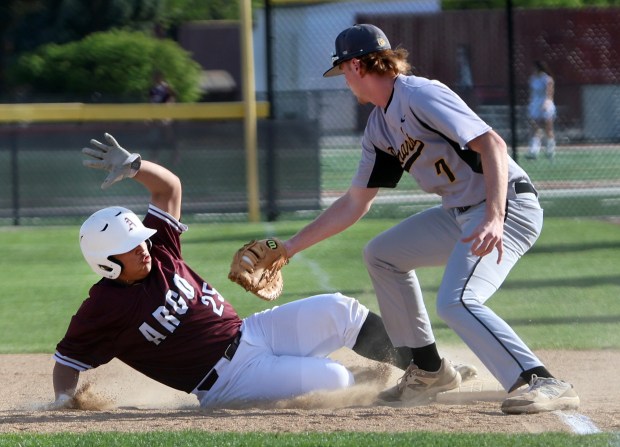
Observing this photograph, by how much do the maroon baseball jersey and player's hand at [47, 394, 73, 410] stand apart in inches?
9.4

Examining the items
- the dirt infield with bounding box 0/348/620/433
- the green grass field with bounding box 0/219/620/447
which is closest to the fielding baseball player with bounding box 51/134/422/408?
the dirt infield with bounding box 0/348/620/433

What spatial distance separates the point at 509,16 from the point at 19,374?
8.78 m

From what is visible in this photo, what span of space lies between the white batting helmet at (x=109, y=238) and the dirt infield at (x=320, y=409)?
2.27 feet

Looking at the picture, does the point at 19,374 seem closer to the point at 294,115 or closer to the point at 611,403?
the point at 611,403

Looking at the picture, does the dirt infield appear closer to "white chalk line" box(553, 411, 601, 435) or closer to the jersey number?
"white chalk line" box(553, 411, 601, 435)

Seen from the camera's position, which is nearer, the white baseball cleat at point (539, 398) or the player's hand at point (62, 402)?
the white baseball cleat at point (539, 398)

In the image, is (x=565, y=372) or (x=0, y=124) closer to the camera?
(x=565, y=372)

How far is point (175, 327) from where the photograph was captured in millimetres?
5023

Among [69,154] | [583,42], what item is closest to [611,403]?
[69,154]

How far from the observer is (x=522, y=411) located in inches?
181

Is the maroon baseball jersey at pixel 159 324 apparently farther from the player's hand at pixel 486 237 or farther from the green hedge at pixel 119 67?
the green hedge at pixel 119 67

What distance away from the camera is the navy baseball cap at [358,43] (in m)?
4.90

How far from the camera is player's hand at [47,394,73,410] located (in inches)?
204

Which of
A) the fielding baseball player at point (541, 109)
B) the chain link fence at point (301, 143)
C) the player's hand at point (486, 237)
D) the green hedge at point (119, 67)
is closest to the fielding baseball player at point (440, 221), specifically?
the player's hand at point (486, 237)
